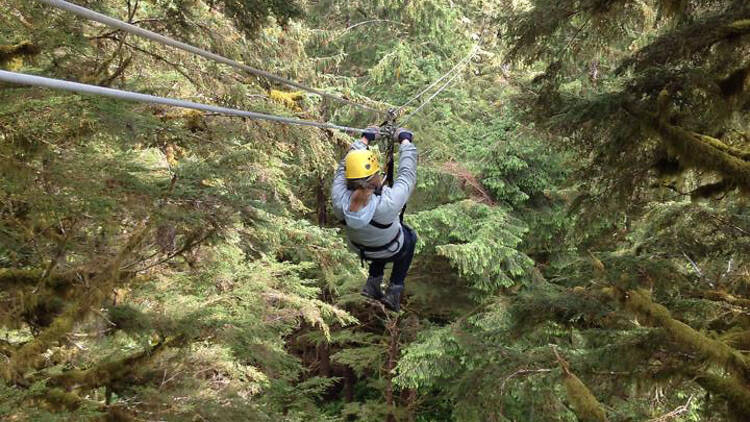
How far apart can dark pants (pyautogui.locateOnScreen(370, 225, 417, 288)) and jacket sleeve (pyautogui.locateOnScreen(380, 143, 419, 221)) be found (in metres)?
0.59

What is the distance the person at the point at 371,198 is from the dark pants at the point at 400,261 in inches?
5.3

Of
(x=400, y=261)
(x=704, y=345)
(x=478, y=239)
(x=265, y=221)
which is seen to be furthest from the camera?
(x=478, y=239)

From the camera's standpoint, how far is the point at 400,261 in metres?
4.70

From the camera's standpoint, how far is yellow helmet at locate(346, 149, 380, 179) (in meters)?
3.74

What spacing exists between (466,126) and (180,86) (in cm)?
722

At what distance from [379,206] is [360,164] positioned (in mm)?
302

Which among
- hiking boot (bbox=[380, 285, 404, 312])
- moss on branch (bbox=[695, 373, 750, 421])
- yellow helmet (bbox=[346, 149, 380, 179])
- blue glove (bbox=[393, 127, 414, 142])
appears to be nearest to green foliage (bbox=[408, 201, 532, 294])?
hiking boot (bbox=[380, 285, 404, 312])

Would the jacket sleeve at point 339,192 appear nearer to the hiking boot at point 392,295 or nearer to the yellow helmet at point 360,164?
the yellow helmet at point 360,164

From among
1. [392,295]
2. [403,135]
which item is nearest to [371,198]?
[403,135]

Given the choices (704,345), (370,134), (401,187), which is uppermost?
(370,134)

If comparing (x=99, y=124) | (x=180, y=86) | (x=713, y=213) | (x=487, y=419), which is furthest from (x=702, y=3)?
(x=180, y=86)

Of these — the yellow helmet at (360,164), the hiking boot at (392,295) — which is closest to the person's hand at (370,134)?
the yellow helmet at (360,164)

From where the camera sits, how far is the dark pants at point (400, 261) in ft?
14.9

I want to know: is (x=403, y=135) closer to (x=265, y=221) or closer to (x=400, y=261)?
(x=400, y=261)
